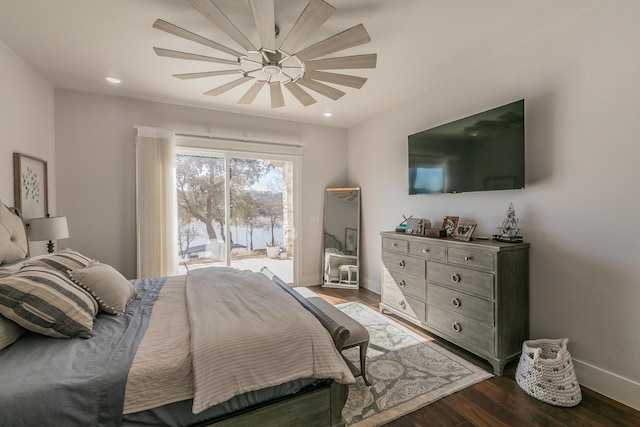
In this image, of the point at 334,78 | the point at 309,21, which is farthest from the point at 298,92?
the point at 309,21

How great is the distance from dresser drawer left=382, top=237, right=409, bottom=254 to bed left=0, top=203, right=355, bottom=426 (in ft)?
5.24

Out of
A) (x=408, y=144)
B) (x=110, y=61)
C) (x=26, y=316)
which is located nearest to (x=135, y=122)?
(x=110, y=61)

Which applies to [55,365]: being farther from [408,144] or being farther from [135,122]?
[408,144]

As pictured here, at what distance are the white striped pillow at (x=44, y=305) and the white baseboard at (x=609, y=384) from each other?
3.29 metres

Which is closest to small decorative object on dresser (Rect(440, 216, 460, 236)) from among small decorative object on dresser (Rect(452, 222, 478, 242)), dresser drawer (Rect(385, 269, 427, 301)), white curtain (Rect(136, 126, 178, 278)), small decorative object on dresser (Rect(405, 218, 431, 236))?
small decorative object on dresser (Rect(452, 222, 478, 242))

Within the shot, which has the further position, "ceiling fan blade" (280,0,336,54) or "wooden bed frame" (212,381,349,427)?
"ceiling fan blade" (280,0,336,54)

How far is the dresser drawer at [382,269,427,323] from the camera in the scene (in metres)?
2.85

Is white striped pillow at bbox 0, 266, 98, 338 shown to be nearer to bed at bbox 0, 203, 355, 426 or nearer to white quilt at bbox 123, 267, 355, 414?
bed at bbox 0, 203, 355, 426

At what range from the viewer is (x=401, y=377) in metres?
2.13

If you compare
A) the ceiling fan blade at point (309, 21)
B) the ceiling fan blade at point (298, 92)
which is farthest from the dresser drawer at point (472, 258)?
the ceiling fan blade at point (309, 21)

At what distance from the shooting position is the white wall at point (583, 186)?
1.83 meters

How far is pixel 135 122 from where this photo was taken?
3488 mm

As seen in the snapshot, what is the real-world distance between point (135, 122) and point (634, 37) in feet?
15.6

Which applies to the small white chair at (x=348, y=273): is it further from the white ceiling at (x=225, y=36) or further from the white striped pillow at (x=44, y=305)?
the white striped pillow at (x=44, y=305)
